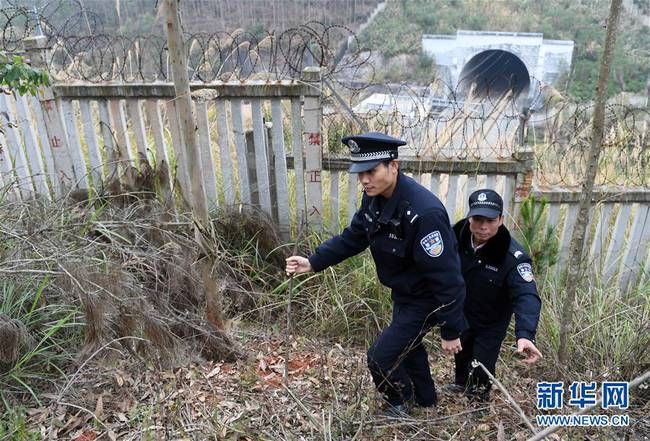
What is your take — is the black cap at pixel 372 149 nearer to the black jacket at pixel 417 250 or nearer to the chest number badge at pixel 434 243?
the black jacket at pixel 417 250

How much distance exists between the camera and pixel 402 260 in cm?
262

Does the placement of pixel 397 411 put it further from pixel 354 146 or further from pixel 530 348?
pixel 354 146

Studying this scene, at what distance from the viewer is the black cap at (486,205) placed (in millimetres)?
2633

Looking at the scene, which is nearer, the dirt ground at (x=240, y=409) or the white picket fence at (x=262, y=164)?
the dirt ground at (x=240, y=409)

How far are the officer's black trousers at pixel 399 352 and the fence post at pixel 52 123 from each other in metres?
2.97

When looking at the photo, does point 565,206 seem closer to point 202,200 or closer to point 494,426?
point 494,426

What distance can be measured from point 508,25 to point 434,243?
97.3ft

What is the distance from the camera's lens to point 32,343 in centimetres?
269

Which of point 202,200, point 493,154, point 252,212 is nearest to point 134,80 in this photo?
point 252,212

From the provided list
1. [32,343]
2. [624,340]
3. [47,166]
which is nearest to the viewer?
[32,343]

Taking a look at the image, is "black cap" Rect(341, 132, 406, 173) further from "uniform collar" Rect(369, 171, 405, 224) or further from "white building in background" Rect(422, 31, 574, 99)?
Result: "white building in background" Rect(422, 31, 574, 99)

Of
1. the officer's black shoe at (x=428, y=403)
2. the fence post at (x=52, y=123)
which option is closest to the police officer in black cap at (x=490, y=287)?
the officer's black shoe at (x=428, y=403)

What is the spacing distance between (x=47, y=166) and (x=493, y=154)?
3.78 meters

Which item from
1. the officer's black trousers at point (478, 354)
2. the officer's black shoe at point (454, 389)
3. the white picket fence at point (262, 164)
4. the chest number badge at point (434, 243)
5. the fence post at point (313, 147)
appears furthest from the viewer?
the white picket fence at point (262, 164)
